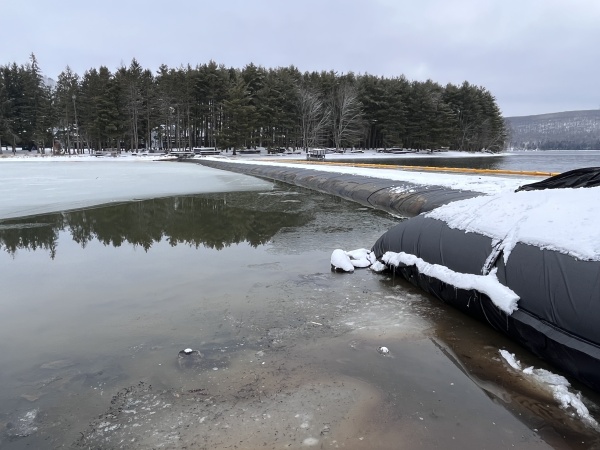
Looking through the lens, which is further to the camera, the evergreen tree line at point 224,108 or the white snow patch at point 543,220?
the evergreen tree line at point 224,108

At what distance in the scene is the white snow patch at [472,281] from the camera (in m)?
3.27

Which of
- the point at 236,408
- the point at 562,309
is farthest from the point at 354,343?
the point at 562,309

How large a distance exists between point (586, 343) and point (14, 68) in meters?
68.4

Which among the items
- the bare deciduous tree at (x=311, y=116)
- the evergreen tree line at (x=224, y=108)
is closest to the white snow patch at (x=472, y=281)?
the evergreen tree line at (x=224, y=108)

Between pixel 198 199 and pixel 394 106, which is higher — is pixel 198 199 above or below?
below

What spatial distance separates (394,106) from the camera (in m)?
56.6

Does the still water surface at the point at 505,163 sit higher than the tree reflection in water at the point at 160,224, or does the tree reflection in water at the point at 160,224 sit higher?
the still water surface at the point at 505,163

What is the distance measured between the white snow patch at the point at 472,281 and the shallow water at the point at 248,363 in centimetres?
33

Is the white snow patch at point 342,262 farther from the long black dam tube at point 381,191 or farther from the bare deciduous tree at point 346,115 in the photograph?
the bare deciduous tree at point 346,115

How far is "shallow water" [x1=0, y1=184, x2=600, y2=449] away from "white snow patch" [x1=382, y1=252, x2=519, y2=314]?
0.33 m

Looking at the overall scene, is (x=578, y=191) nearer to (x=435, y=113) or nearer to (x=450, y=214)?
(x=450, y=214)

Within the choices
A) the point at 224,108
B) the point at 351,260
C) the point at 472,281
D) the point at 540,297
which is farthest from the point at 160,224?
the point at 224,108

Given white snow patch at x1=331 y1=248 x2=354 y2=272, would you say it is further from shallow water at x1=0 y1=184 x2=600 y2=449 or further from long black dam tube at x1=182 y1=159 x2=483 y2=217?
long black dam tube at x1=182 y1=159 x2=483 y2=217

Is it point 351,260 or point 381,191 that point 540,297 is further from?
point 381,191
